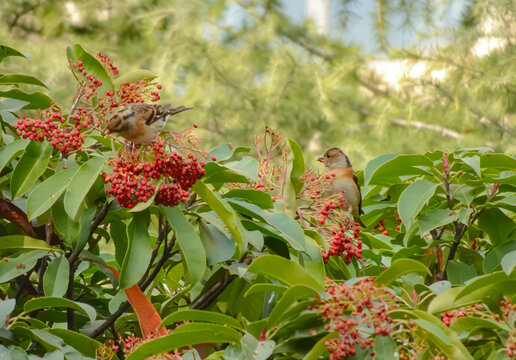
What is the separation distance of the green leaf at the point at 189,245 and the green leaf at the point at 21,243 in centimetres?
26

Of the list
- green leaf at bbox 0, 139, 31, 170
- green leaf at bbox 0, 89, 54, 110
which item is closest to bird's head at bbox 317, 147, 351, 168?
green leaf at bbox 0, 89, 54, 110

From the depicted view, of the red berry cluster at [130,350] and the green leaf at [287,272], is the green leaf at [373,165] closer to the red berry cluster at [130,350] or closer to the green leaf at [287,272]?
the green leaf at [287,272]

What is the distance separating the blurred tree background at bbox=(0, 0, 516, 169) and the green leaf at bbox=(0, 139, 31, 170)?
4.89 m

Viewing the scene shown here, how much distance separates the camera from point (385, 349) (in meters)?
1.12

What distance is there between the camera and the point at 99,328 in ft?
4.82

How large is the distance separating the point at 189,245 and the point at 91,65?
1.76 feet

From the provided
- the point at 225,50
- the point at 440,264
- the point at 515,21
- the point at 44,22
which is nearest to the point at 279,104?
the point at 225,50

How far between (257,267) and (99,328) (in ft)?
1.42

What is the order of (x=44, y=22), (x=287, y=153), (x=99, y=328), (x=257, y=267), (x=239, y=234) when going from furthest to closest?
1. (x=44, y=22)
2. (x=287, y=153)
3. (x=99, y=328)
4. (x=239, y=234)
5. (x=257, y=267)

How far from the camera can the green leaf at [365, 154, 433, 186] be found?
160 centimetres

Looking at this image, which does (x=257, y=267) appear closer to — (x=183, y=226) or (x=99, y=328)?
(x=183, y=226)

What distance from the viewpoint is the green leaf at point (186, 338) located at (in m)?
1.19

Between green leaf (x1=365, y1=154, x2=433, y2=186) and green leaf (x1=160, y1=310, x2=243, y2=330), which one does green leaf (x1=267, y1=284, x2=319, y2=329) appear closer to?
green leaf (x1=160, y1=310, x2=243, y2=330)

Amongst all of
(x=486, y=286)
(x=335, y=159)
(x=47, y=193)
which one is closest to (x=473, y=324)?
(x=486, y=286)
